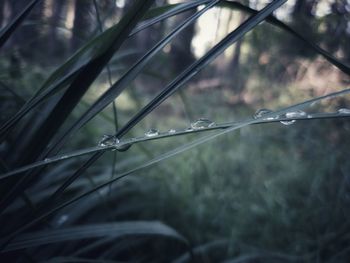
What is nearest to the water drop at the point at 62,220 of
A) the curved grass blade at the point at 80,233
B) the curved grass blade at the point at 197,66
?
the curved grass blade at the point at 80,233

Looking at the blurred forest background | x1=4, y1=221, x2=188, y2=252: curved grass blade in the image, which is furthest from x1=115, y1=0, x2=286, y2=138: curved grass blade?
the blurred forest background

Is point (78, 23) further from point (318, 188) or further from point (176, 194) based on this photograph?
point (318, 188)

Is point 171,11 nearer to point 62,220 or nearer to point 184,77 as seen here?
point 184,77

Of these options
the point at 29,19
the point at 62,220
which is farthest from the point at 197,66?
the point at 29,19

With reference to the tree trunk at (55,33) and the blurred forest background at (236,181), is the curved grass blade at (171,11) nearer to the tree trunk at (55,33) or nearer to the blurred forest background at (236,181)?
the blurred forest background at (236,181)

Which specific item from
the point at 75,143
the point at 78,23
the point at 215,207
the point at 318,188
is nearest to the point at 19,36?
the point at 78,23
